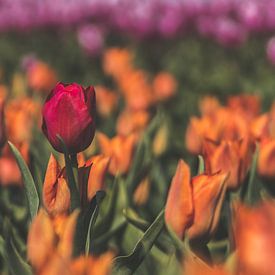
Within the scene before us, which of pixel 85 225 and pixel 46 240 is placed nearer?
pixel 46 240

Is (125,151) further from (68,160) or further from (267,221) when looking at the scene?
(267,221)

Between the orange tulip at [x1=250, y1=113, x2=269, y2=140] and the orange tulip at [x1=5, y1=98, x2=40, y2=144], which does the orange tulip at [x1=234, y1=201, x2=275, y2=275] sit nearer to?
the orange tulip at [x1=250, y1=113, x2=269, y2=140]

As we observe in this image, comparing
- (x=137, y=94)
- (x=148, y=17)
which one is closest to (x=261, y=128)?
(x=137, y=94)

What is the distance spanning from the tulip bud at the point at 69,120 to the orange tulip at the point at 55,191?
48 mm

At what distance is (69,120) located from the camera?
4.56 ft

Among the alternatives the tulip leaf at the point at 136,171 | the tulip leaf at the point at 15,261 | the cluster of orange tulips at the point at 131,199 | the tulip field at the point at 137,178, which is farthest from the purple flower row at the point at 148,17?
the tulip leaf at the point at 15,261

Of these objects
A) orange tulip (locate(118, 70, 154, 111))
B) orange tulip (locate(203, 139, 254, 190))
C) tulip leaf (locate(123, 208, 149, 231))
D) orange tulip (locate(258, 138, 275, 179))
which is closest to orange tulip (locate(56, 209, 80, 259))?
tulip leaf (locate(123, 208, 149, 231))

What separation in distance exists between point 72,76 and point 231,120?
3284mm

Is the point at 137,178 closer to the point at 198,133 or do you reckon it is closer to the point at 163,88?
the point at 198,133

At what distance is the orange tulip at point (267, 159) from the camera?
5.82 feet

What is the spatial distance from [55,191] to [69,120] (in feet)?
0.44

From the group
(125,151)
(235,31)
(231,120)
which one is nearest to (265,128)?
(231,120)

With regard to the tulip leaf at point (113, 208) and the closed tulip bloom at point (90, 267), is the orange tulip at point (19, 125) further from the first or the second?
the closed tulip bloom at point (90, 267)

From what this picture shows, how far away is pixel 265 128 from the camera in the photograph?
2.08 m
